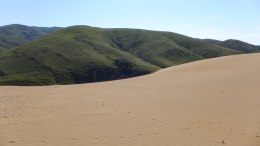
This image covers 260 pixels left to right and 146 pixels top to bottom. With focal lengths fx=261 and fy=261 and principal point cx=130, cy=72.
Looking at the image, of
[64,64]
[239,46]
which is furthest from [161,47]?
[239,46]

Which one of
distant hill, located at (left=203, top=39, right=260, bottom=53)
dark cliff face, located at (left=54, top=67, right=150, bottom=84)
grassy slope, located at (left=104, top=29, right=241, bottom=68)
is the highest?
distant hill, located at (left=203, top=39, right=260, bottom=53)

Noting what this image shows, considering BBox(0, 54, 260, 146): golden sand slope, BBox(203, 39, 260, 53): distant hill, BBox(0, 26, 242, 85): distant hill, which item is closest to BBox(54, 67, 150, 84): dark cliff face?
BBox(0, 26, 242, 85): distant hill

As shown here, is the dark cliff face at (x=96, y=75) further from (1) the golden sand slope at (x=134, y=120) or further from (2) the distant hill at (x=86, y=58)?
(1) the golden sand slope at (x=134, y=120)

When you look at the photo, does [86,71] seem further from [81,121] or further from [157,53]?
[81,121]

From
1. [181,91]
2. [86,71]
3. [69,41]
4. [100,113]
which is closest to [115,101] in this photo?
[100,113]

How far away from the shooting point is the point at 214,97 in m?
13.8

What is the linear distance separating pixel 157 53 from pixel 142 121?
83.8 m

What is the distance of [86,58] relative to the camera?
7462 centimetres

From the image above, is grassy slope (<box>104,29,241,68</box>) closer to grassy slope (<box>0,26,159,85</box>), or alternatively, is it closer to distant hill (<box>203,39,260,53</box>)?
grassy slope (<box>0,26,159,85</box>)

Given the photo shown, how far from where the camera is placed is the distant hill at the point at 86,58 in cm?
6369

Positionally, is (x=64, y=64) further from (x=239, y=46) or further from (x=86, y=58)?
(x=239, y=46)

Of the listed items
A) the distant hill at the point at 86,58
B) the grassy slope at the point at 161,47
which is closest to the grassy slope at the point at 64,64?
the distant hill at the point at 86,58

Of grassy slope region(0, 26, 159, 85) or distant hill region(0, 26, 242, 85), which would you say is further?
distant hill region(0, 26, 242, 85)

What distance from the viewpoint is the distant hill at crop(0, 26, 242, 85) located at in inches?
2507
